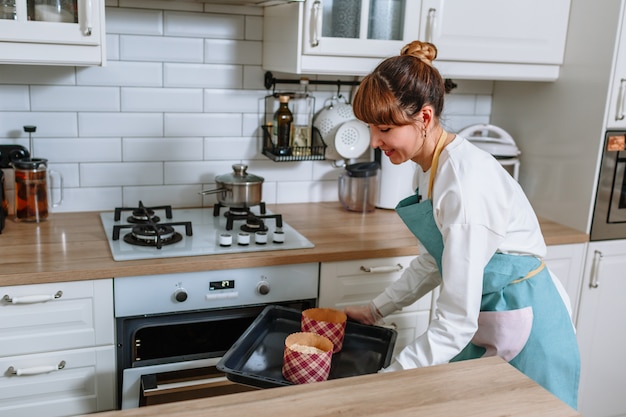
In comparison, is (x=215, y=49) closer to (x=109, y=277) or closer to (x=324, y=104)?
(x=324, y=104)

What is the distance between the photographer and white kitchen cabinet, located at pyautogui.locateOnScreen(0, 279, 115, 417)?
1.89 m

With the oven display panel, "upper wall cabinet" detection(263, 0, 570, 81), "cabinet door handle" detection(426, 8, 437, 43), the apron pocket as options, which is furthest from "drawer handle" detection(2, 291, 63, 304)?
"cabinet door handle" detection(426, 8, 437, 43)

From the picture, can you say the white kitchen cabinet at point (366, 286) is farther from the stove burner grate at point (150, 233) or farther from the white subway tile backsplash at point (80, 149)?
the white subway tile backsplash at point (80, 149)

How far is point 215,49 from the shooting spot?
101 inches

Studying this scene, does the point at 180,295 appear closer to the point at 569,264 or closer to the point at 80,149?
the point at 80,149

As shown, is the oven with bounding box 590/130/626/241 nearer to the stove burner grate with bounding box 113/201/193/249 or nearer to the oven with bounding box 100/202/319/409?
the oven with bounding box 100/202/319/409

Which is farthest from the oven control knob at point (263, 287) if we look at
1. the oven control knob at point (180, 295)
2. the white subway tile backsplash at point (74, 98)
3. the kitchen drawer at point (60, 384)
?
the white subway tile backsplash at point (74, 98)

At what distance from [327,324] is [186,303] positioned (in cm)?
60

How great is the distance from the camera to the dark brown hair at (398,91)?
1531 millimetres

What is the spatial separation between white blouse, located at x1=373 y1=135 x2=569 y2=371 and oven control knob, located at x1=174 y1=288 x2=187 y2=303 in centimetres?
81

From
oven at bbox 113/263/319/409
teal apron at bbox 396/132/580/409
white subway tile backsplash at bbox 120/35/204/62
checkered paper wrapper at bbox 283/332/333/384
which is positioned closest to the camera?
checkered paper wrapper at bbox 283/332/333/384

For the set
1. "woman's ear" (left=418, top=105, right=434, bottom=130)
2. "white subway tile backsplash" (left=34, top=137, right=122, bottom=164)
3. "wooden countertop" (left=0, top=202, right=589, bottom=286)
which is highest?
"woman's ear" (left=418, top=105, right=434, bottom=130)

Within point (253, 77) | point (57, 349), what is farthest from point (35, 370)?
point (253, 77)

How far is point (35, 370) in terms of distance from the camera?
6.30 feet
